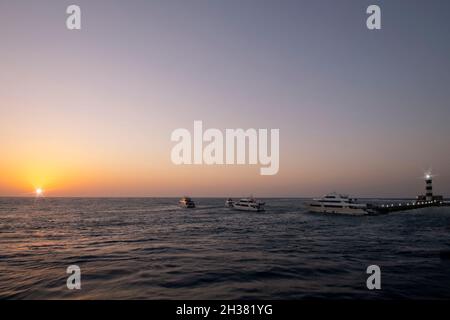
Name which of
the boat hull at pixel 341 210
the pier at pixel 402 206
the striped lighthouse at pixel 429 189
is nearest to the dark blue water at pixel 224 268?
the boat hull at pixel 341 210

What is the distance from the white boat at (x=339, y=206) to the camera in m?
99.7

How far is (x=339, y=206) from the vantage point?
105m

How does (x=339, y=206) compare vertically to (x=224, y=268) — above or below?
below

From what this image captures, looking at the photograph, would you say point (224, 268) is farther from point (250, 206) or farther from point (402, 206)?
point (402, 206)

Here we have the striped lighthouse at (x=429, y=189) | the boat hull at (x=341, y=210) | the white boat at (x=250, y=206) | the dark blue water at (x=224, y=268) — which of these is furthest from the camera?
the striped lighthouse at (x=429, y=189)

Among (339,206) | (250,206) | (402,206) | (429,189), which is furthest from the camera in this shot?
(429,189)

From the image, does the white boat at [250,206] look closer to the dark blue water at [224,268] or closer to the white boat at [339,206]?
the white boat at [339,206]

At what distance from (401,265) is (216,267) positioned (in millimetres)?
16571

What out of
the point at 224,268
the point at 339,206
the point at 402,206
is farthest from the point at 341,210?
the point at 224,268

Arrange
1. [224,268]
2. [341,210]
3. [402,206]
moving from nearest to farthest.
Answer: [224,268]
[341,210]
[402,206]

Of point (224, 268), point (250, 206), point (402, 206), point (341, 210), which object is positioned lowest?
point (402, 206)
